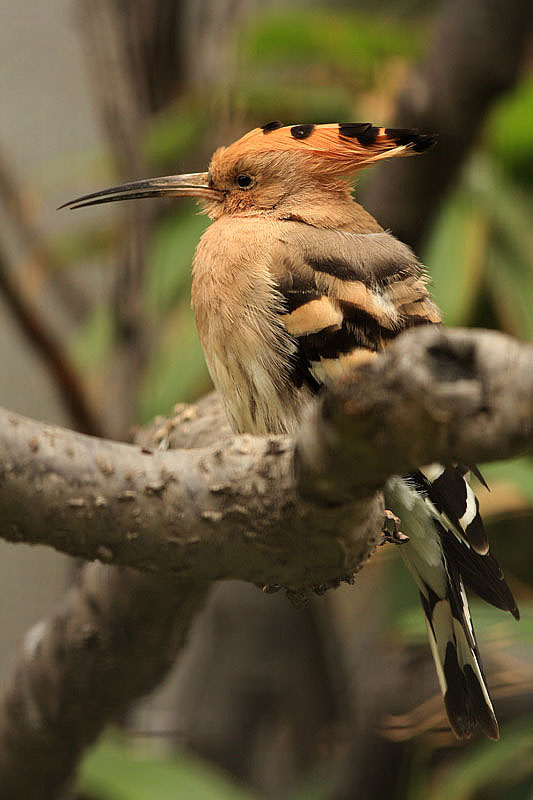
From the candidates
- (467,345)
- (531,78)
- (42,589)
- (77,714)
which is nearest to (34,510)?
(467,345)

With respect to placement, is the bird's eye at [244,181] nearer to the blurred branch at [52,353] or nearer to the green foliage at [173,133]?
the blurred branch at [52,353]

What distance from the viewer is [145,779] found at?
74.6 inches

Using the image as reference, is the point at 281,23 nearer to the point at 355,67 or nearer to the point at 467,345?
the point at 355,67

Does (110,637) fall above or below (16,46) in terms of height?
below

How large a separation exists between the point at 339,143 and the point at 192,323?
100 centimetres

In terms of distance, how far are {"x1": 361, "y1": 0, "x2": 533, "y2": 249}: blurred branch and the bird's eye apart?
0.62 metres

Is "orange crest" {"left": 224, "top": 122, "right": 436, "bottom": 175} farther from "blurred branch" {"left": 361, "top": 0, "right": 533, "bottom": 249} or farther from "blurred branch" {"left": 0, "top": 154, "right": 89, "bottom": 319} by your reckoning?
"blurred branch" {"left": 0, "top": 154, "right": 89, "bottom": 319}

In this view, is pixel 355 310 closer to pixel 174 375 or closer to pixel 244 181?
pixel 244 181

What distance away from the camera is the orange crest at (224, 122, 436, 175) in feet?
4.28

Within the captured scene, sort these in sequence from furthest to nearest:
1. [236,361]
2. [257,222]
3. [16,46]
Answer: [16,46] → [257,222] → [236,361]

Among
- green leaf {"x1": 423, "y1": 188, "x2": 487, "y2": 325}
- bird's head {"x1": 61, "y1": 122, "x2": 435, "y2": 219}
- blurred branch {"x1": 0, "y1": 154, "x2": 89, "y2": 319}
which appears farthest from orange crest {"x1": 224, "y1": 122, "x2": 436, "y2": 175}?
blurred branch {"x1": 0, "y1": 154, "x2": 89, "y2": 319}

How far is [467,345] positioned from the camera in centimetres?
62

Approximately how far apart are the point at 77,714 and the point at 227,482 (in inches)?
24.3

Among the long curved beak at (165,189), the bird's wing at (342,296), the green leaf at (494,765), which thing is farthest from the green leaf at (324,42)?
the green leaf at (494,765)
